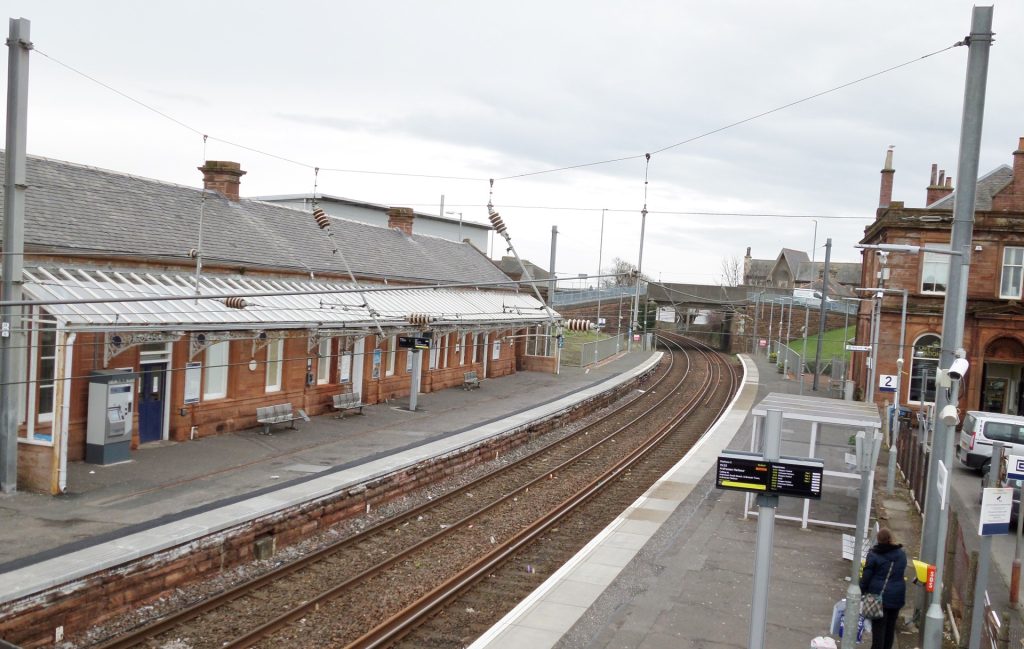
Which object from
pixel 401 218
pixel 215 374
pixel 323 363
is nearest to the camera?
pixel 215 374

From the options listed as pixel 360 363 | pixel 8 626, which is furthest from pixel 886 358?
pixel 8 626

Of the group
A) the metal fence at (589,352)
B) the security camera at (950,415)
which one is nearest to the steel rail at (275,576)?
the security camera at (950,415)

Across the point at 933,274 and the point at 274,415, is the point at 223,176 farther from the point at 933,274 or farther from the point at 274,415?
the point at 933,274

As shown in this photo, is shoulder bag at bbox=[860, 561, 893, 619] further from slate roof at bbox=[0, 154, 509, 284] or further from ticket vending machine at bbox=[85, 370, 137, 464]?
slate roof at bbox=[0, 154, 509, 284]

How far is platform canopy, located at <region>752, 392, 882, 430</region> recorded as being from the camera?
48.3 feet

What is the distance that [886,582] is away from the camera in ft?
29.9

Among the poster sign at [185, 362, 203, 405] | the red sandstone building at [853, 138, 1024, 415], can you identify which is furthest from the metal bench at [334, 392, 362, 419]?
the red sandstone building at [853, 138, 1024, 415]

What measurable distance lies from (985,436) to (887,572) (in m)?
14.3

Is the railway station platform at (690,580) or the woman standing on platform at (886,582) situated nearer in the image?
the woman standing on platform at (886,582)

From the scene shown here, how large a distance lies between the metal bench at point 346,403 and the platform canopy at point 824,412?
38.3ft

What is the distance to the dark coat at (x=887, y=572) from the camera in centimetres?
906

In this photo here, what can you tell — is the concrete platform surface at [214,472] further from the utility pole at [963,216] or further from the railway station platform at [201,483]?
the utility pole at [963,216]

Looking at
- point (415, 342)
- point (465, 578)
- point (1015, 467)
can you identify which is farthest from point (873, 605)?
point (415, 342)

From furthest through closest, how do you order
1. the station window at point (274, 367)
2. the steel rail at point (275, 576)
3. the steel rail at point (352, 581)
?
the station window at point (274, 367), the steel rail at point (352, 581), the steel rail at point (275, 576)
